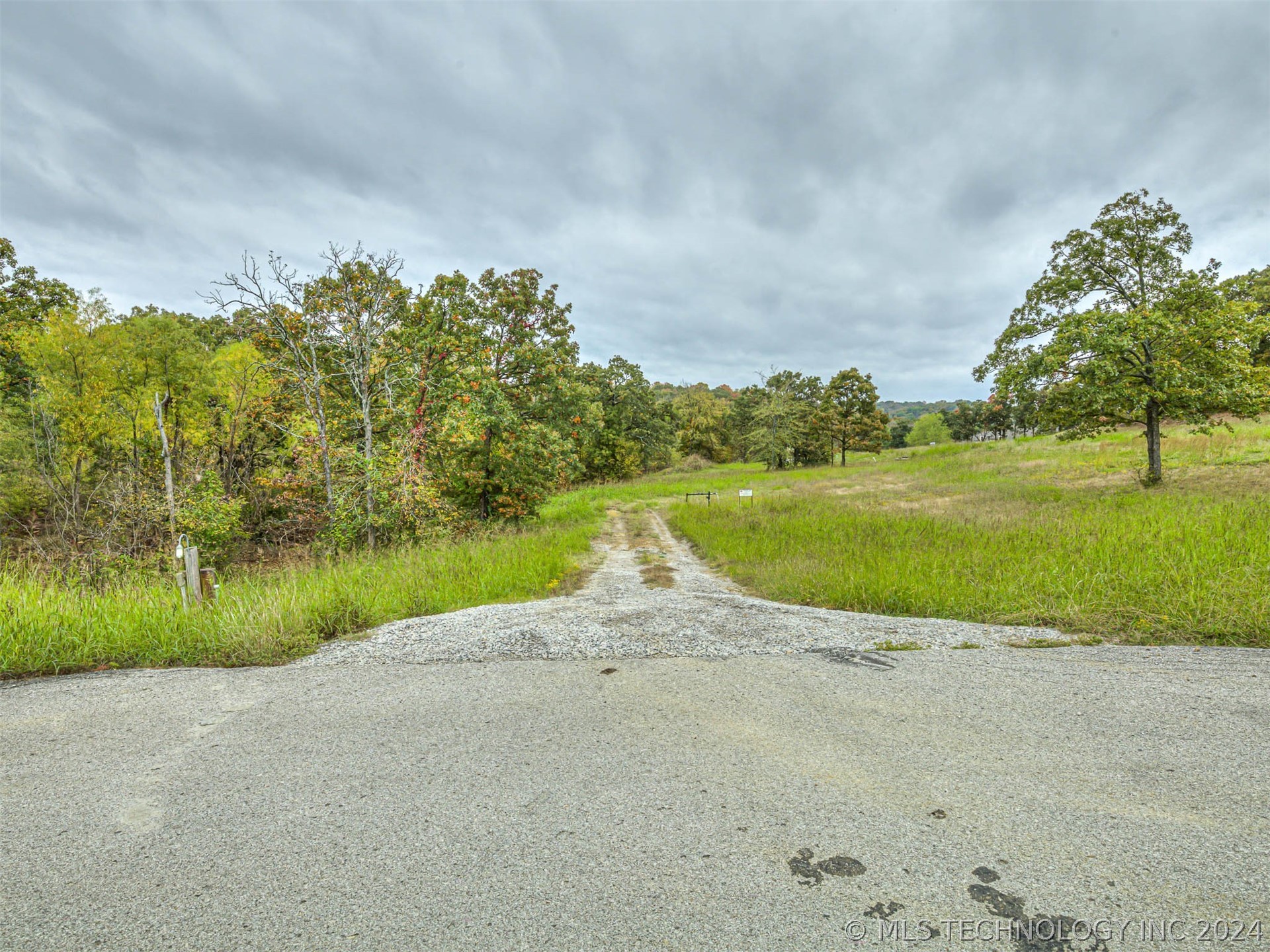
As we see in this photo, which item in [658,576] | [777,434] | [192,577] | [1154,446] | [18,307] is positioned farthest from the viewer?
[777,434]

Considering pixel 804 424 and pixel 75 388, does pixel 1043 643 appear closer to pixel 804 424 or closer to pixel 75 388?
pixel 75 388

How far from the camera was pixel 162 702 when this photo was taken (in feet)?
11.3

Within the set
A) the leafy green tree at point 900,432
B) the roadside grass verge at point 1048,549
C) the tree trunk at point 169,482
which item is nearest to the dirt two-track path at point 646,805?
the roadside grass verge at point 1048,549

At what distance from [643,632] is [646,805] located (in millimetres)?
2715

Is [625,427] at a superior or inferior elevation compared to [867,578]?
superior

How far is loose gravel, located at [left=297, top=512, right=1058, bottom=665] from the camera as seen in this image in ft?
14.8

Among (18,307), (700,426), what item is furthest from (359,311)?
(700,426)

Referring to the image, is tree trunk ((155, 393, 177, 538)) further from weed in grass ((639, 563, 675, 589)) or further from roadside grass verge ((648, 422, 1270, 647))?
roadside grass verge ((648, 422, 1270, 647))

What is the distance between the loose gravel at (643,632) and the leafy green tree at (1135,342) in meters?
12.5

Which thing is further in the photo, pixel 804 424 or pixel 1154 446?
pixel 804 424

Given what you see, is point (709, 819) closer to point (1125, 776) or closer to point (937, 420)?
point (1125, 776)

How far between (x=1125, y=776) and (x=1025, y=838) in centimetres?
88

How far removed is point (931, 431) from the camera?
89.5 meters

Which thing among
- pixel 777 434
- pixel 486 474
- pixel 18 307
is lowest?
pixel 486 474
